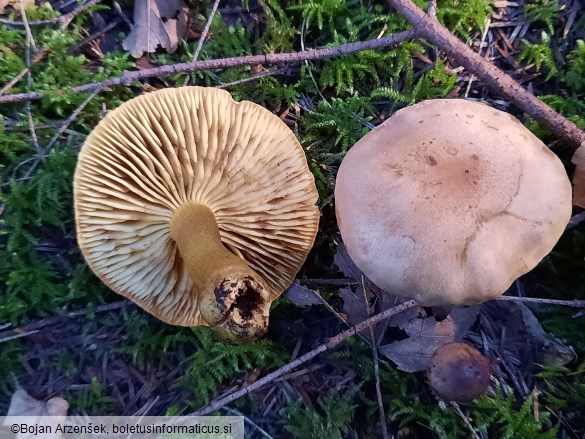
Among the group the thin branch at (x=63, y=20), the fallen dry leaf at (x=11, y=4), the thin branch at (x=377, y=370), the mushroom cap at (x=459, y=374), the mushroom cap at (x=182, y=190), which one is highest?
the fallen dry leaf at (x=11, y=4)

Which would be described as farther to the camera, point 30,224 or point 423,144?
point 30,224

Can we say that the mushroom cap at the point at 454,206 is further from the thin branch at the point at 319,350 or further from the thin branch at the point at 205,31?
the thin branch at the point at 205,31

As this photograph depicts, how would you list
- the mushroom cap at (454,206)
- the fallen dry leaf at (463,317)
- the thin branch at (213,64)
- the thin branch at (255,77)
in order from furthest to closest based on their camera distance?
the thin branch at (255,77), the thin branch at (213,64), the fallen dry leaf at (463,317), the mushroom cap at (454,206)

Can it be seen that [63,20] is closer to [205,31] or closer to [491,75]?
[205,31]

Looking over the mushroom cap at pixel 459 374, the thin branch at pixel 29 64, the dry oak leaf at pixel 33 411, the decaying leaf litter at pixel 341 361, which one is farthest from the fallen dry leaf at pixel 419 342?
the thin branch at pixel 29 64

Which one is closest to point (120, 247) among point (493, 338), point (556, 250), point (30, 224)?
point (30, 224)

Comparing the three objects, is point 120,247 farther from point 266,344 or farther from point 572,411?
point 572,411

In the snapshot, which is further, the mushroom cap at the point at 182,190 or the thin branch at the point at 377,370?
the thin branch at the point at 377,370

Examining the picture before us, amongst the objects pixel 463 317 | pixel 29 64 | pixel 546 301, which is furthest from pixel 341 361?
pixel 29 64
